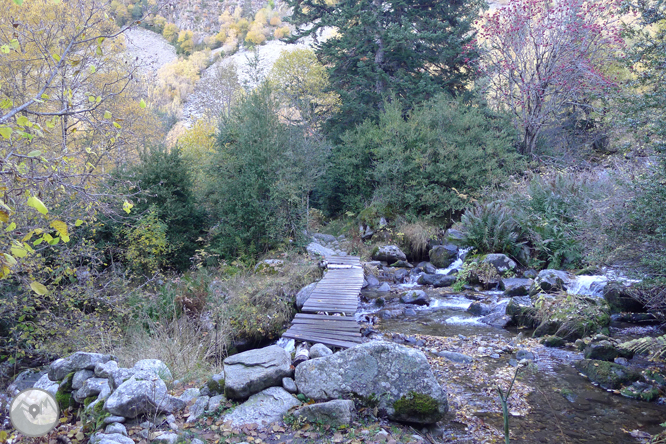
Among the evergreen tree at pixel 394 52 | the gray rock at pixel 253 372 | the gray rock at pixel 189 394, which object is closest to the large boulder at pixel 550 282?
the gray rock at pixel 253 372

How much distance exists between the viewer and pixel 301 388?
4.30 meters

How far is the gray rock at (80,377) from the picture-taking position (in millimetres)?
4344

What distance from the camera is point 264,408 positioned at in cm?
409

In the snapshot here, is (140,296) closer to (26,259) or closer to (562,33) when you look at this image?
(26,259)

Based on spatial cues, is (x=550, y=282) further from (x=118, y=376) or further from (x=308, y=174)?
(x=118, y=376)

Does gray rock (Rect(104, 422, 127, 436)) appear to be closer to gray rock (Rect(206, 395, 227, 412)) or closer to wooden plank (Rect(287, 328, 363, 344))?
gray rock (Rect(206, 395, 227, 412))

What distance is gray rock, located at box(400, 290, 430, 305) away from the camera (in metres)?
8.82

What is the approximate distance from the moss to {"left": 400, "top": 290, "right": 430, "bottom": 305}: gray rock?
4.82 metres

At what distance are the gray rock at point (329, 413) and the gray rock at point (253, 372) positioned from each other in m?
0.55

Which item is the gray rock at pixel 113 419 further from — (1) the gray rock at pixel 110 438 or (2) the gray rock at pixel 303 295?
(2) the gray rock at pixel 303 295

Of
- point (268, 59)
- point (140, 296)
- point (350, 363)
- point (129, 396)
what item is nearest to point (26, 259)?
point (140, 296)

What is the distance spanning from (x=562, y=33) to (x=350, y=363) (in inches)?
577

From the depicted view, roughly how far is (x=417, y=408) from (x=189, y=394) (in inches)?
90.3

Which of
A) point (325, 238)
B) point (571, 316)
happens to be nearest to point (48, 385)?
point (571, 316)
